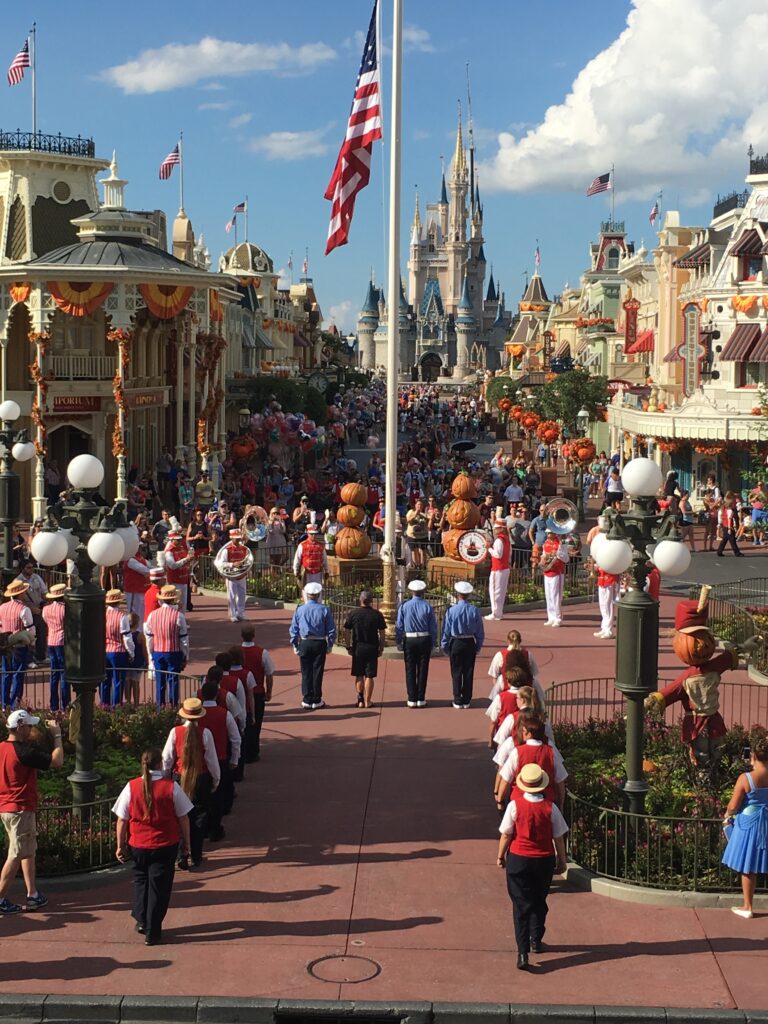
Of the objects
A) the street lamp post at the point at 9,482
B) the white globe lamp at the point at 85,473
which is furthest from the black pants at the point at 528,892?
the street lamp post at the point at 9,482

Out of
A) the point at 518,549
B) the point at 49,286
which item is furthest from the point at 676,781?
the point at 49,286

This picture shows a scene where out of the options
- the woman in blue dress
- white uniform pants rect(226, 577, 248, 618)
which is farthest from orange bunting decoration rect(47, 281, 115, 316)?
the woman in blue dress

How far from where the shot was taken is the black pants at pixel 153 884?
8602 millimetres

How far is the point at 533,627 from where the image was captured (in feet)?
64.9

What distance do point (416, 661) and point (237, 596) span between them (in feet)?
18.7

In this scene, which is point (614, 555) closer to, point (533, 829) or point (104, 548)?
point (533, 829)

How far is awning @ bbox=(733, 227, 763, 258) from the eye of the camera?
38844 mm

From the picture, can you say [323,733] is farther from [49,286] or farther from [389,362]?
[49,286]

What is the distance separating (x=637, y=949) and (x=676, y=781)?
2774 millimetres

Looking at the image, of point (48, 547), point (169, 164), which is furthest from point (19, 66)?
point (48, 547)

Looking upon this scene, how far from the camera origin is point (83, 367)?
115 feet

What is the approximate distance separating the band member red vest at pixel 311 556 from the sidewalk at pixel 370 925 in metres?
6.73

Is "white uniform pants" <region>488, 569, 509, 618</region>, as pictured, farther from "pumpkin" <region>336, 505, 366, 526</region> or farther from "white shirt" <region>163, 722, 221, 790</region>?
"white shirt" <region>163, 722, 221, 790</region>

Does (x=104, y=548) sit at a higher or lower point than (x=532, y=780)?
higher
